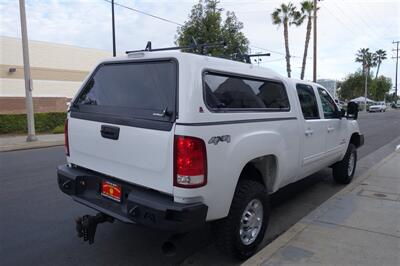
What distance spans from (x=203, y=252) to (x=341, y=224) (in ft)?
5.83

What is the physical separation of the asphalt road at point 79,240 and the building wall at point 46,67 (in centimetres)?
1730

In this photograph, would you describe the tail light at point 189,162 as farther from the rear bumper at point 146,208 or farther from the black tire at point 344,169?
the black tire at point 344,169

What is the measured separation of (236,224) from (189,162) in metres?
0.91

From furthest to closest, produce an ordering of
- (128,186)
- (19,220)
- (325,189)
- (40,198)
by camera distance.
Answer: (325,189) < (40,198) < (19,220) < (128,186)

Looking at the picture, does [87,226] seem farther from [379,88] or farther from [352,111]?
[379,88]

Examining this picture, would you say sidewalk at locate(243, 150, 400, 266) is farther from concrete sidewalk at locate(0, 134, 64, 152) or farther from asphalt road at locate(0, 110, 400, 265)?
concrete sidewalk at locate(0, 134, 64, 152)

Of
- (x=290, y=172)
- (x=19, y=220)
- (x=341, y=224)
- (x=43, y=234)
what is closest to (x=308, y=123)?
(x=290, y=172)

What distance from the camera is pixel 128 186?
3.36 metres

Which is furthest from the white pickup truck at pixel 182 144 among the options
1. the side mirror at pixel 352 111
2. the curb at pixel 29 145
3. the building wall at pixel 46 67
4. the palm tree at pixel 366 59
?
→ the palm tree at pixel 366 59

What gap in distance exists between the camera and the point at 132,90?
357 cm

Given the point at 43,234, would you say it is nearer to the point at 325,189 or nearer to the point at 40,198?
the point at 40,198

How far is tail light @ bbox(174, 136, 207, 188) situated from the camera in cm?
290

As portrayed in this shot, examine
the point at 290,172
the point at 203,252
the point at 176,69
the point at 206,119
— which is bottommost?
the point at 203,252

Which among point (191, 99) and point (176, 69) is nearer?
point (191, 99)
